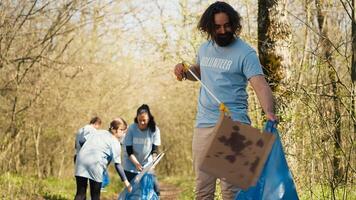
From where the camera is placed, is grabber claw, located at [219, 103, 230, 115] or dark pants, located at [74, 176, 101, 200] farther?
dark pants, located at [74, 176, 101, 200]

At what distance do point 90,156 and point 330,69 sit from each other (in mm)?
3928

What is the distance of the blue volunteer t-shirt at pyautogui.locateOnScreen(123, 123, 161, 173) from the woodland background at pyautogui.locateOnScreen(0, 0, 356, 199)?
1.67 meters

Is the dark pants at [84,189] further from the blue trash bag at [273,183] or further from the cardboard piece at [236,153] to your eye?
the cardboard piece at [236,153]

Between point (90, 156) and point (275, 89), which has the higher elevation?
point (275, 89)

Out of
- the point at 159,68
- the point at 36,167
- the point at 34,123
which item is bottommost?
the point at 36,167

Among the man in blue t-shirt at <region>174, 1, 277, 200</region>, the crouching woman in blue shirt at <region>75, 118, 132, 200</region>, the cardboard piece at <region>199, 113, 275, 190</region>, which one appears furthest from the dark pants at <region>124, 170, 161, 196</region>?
the cardboard piece at <region>199, 113, 275, 190</region>

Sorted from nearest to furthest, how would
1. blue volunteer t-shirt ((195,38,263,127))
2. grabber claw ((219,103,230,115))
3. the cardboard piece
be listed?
the cardboard piece < grabber claw ((219,103,230,115)) < blue volunteer t-shirt ((195,38,263,127))

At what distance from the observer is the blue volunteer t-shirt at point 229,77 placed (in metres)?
4.96

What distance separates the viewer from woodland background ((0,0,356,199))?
22.6 ft

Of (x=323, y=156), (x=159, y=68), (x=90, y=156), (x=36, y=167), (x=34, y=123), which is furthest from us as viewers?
(x=36, y=167)

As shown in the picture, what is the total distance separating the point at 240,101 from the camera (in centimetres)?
509

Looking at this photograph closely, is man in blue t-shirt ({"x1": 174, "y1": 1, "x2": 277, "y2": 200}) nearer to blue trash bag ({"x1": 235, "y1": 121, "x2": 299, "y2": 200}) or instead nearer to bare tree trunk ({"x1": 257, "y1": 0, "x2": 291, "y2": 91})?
blue trash bag ({"x1": 235, "y1": 121, "x2": 299, "y2": 200})

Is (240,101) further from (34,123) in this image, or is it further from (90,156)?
(34,123)

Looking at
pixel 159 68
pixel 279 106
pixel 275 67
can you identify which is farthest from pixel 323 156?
pixel 159 68
